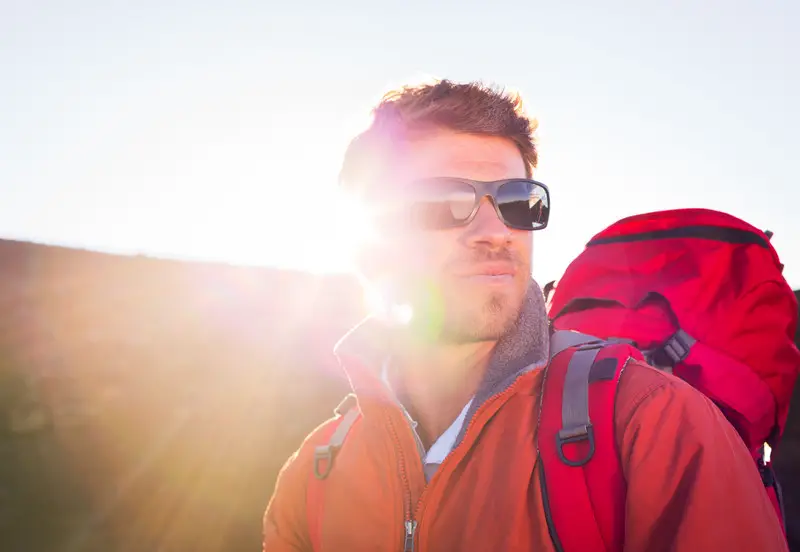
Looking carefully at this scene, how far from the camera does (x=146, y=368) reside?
786cm

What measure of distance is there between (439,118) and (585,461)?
1464 millimetres

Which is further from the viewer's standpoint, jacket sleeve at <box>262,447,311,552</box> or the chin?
jacket sleeve at <box>262,447,311,552</box>

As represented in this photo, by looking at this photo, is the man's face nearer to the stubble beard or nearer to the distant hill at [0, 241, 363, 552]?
the stubble beard

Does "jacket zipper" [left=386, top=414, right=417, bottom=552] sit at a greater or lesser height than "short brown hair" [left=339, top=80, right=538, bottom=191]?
lesser

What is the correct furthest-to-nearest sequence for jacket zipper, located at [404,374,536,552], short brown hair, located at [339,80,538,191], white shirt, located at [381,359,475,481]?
short brown hair, located at [339,80,538,191] < white shirt, located at [381,359,475,481] < jacket zipper, located at [404,374,536,552]

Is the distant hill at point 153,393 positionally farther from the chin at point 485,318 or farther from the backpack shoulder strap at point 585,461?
the backpack shoulder strap at point 585,461

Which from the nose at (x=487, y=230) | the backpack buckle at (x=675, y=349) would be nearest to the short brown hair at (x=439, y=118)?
the nose at (x=487, y=230)

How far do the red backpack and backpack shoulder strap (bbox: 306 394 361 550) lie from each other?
0.90 m

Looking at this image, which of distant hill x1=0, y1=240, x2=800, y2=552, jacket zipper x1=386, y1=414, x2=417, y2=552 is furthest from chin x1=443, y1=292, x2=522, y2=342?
distant hill x1=0, y1=240, x2=800, y2=552

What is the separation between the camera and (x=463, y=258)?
191 cm

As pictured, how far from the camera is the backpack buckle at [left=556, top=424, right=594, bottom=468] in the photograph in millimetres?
1174

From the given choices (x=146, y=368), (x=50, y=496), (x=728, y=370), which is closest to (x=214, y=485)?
(x=50, y=496)

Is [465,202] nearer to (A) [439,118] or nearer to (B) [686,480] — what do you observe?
(A) [439,118]

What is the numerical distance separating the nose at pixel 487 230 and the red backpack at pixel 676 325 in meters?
0.40
